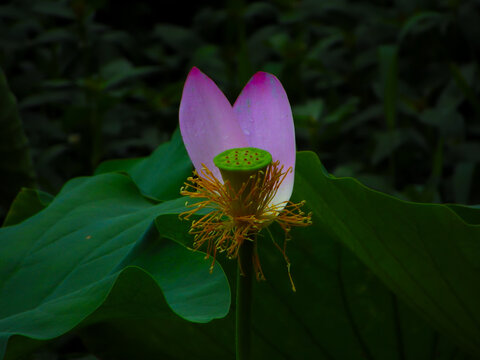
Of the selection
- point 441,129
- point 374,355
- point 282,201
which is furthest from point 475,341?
point 441,129

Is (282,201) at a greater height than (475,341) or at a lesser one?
greater

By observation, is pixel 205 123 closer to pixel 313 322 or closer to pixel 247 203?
pixel 247 203

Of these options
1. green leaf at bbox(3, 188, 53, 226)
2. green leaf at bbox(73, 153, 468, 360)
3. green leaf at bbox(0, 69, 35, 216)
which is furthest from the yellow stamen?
green leaf at bbox(0, 69, 35, 216)

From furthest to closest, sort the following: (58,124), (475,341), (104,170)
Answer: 1. (58,124)
2. (104,170)
3. (475,341)

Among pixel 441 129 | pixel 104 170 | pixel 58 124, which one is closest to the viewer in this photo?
pixel 104 170

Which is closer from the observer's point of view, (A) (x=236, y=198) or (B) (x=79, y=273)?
(A) (x=236, y=198)

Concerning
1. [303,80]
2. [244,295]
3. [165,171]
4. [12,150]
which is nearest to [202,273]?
[244,295]

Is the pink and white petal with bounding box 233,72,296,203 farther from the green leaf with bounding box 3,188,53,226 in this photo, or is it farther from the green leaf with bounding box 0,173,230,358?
the green leaf with bounding box 3,188,53,226

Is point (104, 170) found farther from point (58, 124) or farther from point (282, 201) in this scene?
point (58, 124)
